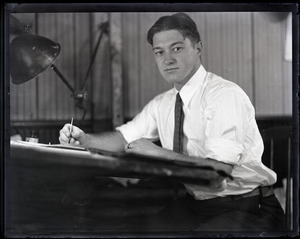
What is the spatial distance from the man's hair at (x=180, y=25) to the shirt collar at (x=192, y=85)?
16cm

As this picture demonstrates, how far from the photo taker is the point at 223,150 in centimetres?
170

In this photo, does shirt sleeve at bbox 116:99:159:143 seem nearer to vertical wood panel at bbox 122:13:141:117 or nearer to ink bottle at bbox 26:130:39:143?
vertical wood panel at bbox 122:13:141:117

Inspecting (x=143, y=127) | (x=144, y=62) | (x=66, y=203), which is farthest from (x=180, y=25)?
(x=66, y=203)

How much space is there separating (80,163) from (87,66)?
77cm

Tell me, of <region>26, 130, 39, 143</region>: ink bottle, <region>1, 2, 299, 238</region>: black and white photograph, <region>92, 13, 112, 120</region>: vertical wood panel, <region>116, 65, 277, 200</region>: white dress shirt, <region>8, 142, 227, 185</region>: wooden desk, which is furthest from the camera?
<region>92, 13, 112, 120</region>: vertical wood panel

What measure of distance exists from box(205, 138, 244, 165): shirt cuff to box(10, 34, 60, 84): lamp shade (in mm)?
944

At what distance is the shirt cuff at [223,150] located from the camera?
1705 millimetres

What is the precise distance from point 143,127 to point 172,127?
0.53 feet

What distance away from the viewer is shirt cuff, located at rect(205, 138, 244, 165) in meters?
1.71

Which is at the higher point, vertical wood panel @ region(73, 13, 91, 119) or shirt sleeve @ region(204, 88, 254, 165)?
vertical wood panel @ region(73, 13, 91, 119)

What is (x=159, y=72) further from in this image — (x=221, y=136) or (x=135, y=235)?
(x=135, y=235)

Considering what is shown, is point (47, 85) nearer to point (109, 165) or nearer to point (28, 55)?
point (28, 55)

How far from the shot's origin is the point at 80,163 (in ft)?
5.39

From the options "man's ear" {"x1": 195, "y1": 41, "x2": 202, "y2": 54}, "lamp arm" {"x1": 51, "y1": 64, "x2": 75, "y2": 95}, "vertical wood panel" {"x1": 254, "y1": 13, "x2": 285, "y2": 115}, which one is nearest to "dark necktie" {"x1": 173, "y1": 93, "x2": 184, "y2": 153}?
"man's ear" {"x1": 195, "y1": 41, "x2": 202, "y2": 54}
